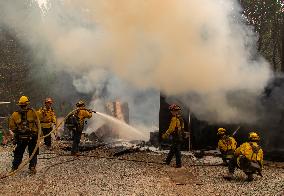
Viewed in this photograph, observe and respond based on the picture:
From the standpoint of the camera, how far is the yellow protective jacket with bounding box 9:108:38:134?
793 centimetres

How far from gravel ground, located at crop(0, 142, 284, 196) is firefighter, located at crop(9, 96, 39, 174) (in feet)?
1.60

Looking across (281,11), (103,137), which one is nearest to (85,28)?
(103,137)

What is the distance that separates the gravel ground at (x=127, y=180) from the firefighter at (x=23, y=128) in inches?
19.2

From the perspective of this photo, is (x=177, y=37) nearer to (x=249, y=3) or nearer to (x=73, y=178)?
(x=73, y=178)

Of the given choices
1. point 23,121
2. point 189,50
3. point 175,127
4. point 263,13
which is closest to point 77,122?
point 23,121

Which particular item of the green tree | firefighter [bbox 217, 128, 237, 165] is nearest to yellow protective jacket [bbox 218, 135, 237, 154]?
firefighter [bbox 217, 128, 237, 165]

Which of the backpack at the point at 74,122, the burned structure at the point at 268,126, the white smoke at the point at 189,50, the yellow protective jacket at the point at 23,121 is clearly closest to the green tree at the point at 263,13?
the white smoke at the point at 189,50

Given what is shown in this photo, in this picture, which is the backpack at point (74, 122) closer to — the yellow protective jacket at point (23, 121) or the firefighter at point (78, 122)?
the firefighter at point (78, 122)

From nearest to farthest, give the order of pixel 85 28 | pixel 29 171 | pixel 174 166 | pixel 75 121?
pixel 29 171 < pixel 174 166 < pixel 75 121 < pixel 85 28

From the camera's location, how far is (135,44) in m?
12.2

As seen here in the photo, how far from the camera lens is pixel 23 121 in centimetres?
798

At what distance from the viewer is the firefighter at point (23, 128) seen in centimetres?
793

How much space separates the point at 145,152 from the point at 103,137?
617cm

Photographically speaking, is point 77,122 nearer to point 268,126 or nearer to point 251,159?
point 251,159
